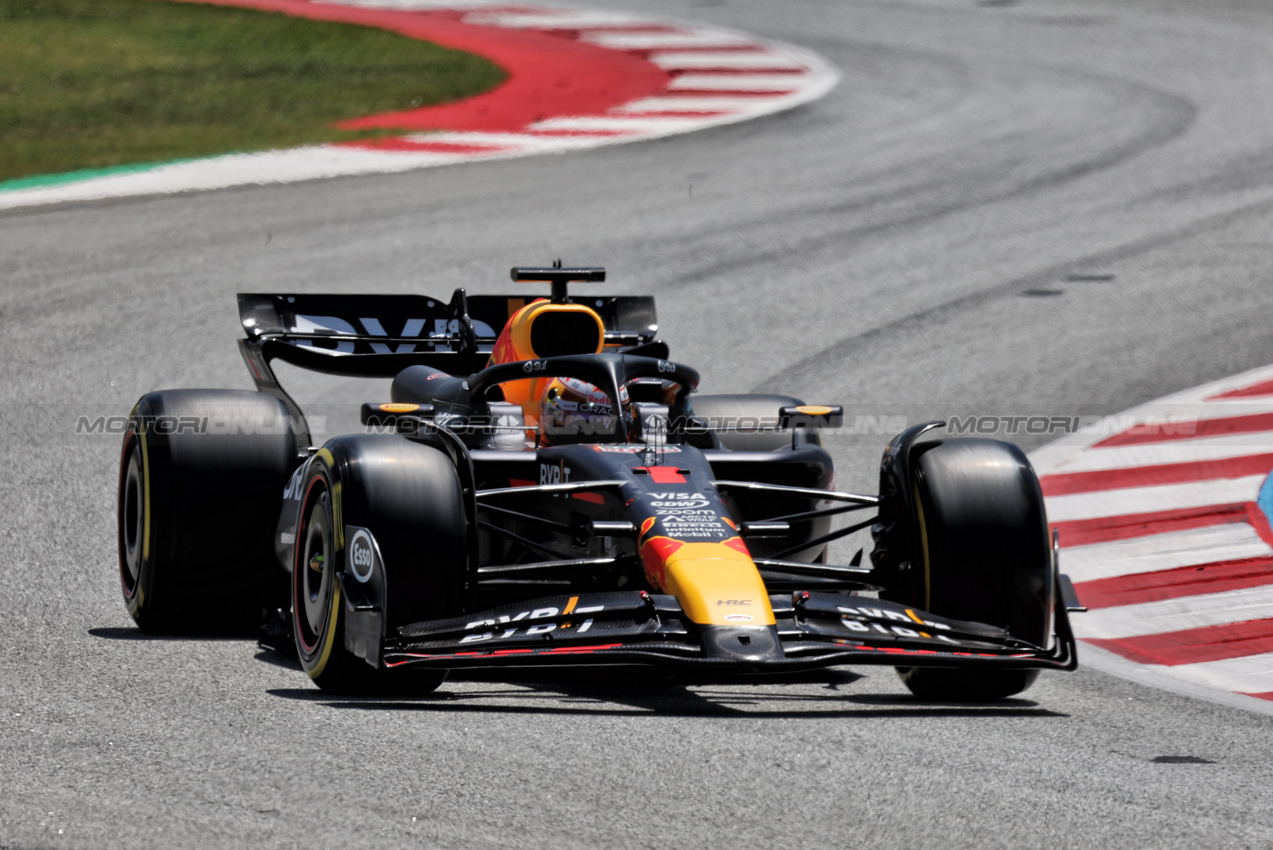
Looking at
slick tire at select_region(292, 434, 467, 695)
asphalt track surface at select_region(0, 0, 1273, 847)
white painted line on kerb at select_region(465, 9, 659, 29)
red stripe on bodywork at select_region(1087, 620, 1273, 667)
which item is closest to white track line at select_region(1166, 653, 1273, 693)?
red stripe on bodywork at select_region(1087, 620, 1273, 667)

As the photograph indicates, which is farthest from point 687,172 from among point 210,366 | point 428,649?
point 428,649

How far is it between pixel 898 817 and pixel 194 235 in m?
10.8

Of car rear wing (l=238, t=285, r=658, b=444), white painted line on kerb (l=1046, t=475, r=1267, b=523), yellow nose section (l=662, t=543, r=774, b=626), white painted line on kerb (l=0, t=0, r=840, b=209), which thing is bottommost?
white painted line on kerb (l=1046, t=475, r=1267, b=523)

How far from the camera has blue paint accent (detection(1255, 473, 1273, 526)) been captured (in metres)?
8.82

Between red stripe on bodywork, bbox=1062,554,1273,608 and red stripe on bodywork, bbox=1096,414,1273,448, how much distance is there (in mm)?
2316

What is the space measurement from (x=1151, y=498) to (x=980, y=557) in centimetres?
368

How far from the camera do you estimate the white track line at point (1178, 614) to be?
736cm

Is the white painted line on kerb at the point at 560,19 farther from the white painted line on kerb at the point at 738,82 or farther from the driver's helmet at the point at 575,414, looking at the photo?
the driver's helmet at the point at 575,414

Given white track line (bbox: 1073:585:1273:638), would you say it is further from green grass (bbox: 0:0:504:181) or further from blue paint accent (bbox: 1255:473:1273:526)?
green grass (bbox: 0:0:504:181)

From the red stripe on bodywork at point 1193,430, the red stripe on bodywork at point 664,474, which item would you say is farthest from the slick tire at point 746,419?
the red stripe on bodywork at point 1193,430

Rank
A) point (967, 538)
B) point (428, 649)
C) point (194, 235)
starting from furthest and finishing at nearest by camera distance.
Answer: point (194, 235) → point (967, 538) → point (428, 649)

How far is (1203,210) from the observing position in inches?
618

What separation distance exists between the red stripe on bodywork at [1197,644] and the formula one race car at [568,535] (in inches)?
28.9

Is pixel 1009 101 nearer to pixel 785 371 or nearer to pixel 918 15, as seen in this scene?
pixel 918 15
